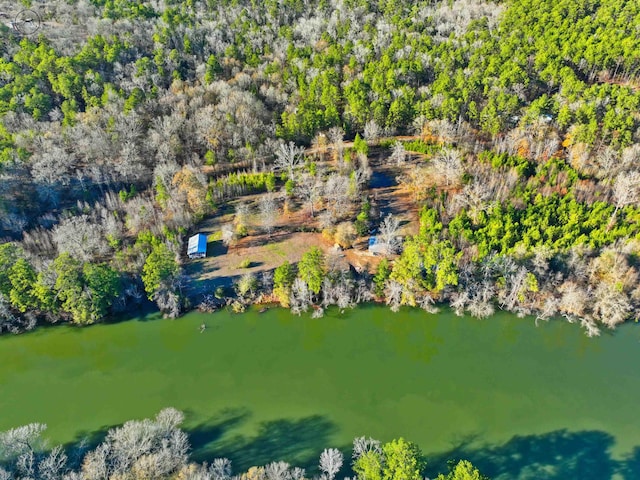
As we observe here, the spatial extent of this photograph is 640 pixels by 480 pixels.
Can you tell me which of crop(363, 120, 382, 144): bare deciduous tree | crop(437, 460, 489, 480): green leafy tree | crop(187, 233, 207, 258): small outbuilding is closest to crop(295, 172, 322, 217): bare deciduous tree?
crop(363, 120, 382, 144): bare deciduous tree

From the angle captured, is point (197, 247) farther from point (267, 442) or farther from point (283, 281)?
point (267, 442)

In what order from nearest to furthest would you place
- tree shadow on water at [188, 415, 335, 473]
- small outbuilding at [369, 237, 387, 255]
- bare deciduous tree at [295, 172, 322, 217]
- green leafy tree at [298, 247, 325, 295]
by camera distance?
tree shadow on water at [188, 415, 335, 473], green leafy tree at [298, 247, 325, 295], small outbuilding at [369, 237, 387, 255], bare deciduous tree at [295, 172, 322, 217]

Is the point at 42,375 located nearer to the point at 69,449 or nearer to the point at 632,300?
the point at 69,449

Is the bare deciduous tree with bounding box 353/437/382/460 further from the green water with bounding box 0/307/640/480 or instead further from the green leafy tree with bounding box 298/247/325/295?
the green leafy tree with bounding box 298/247/325/295

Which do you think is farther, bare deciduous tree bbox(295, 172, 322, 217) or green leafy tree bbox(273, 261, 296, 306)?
bare deciduous tree bbox(295, 172, 322, 217)

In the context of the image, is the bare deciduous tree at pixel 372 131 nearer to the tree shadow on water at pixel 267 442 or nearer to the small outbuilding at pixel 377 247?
the small outbuilding at pixel 377 247

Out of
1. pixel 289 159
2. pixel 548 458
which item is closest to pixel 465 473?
pixel 548 458

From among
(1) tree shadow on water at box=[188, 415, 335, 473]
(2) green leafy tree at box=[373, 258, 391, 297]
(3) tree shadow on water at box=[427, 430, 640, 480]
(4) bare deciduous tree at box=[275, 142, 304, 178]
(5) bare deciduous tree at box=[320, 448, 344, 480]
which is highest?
(4) bare deciduous tree at box=[275, 142, 304, 178]
